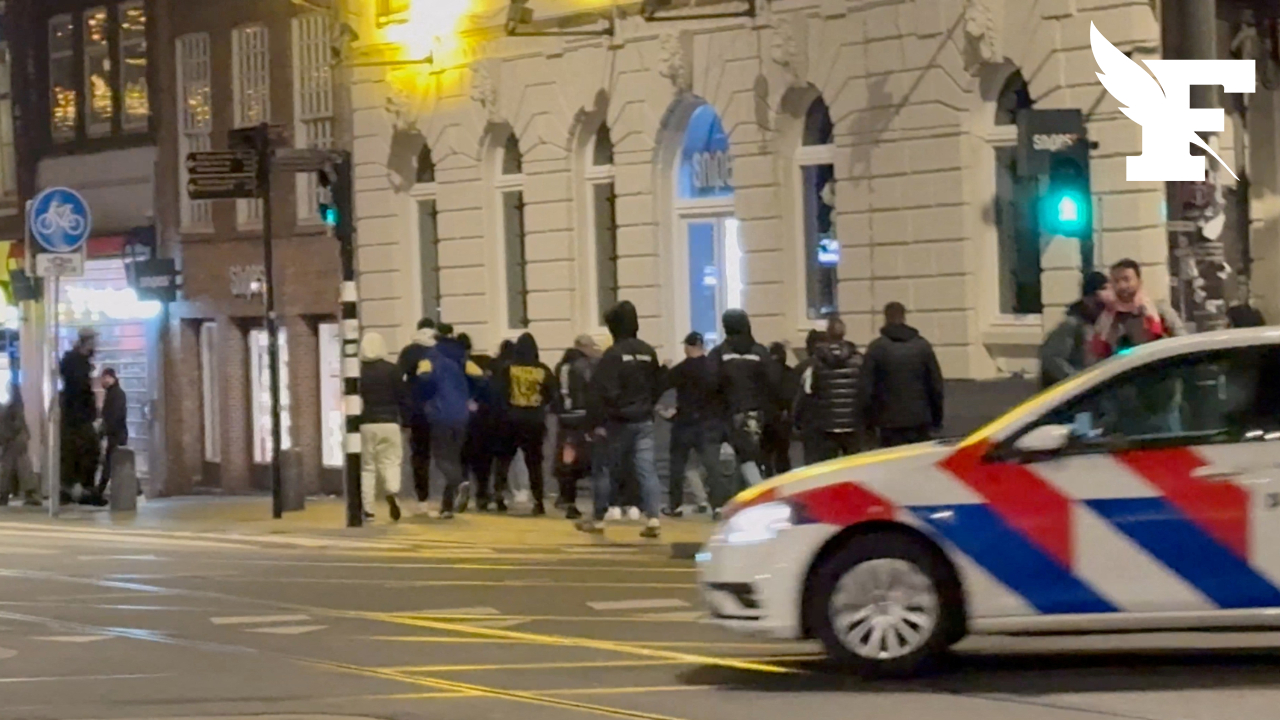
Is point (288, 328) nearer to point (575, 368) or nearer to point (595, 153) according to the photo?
point (595, 153)

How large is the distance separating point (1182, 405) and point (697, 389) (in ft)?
29.8

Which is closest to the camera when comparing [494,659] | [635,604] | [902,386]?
[494,659]

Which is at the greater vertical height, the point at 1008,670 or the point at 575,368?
the point at 575,368

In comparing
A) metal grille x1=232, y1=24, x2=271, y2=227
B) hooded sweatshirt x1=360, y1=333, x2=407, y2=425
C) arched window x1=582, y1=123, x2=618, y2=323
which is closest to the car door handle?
hooded sweatshirt x1=360, y1=333, x2=407, y2=425

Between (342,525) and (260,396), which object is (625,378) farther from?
(260,396)

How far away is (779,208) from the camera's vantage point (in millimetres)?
23984

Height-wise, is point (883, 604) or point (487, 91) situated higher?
point (487, 91)

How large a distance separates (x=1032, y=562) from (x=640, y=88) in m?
15.7

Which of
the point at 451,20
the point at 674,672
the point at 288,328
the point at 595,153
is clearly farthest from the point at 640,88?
the point at 674,672

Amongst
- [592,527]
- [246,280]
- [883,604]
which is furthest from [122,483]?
[883,604]

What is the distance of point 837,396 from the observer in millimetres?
18969

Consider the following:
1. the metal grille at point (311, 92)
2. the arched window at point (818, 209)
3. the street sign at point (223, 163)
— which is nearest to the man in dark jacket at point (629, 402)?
the arched window at point (818, 209)

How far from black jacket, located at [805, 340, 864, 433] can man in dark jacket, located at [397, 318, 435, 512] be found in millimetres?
4616

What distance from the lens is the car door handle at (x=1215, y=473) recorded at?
10.1 metres
